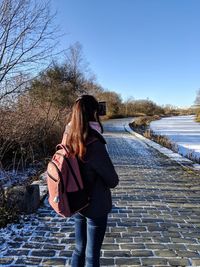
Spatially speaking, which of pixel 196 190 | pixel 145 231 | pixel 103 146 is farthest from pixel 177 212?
pixel 103 146

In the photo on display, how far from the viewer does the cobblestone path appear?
13.9ft

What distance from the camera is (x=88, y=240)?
119 inches

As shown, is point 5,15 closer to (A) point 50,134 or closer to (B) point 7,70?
(B) point 7,70

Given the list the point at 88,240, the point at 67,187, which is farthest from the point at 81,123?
the point at 88,240

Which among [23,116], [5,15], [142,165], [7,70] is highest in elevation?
[5,15]

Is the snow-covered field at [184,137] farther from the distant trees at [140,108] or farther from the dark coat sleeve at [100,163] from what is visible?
the distant trees at [140,108]

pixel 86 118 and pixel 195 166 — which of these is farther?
pixel 195 166

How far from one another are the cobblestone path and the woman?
127 cm

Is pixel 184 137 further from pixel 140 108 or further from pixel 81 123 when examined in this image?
pixel 140 108

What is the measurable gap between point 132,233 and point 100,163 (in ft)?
8.54

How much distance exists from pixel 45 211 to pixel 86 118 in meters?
3.68

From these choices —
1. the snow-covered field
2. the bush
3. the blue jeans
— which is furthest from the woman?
the snow-covered field

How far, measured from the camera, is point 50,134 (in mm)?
15086

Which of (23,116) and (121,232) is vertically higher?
(23,116)
